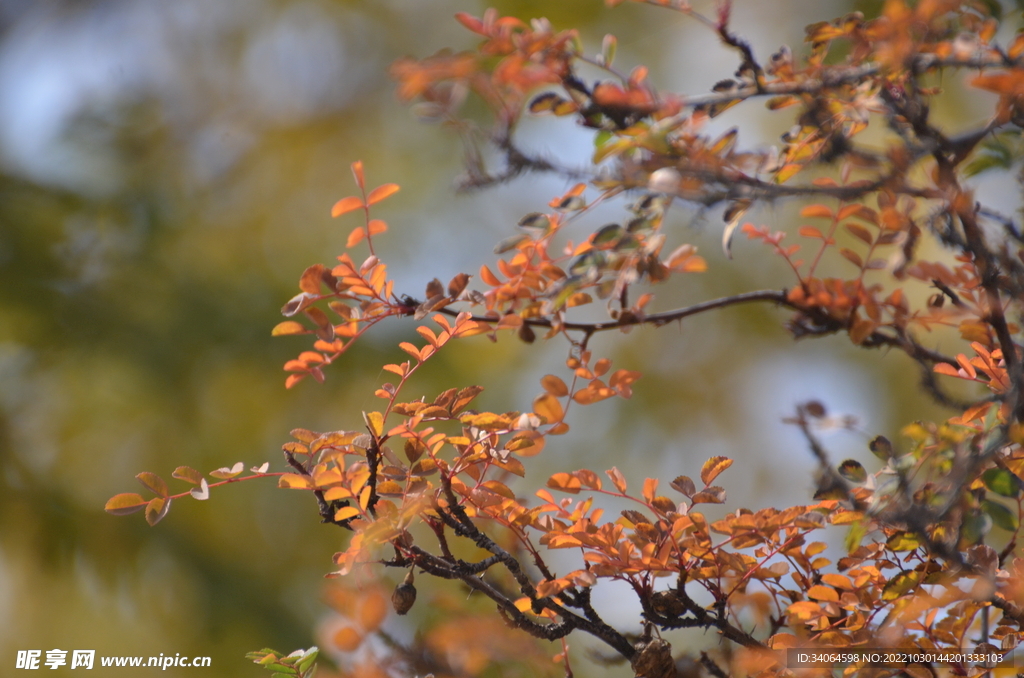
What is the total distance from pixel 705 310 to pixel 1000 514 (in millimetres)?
188

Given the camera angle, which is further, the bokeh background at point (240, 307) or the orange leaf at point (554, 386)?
the bokeh background at point (240, 307)

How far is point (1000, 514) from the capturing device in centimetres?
33

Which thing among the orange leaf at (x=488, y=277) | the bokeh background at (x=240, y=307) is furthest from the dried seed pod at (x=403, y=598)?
the bokeh background at (x=240, y=307)

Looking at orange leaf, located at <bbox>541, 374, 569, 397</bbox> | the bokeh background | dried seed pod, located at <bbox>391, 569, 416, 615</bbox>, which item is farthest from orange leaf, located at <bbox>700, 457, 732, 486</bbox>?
the bokeh background

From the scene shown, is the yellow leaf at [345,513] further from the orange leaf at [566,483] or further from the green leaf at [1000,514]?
the green leaf at [1000,514]

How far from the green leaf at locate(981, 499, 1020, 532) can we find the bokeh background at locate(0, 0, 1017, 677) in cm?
120

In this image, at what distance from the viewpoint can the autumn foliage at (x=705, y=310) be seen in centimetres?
34

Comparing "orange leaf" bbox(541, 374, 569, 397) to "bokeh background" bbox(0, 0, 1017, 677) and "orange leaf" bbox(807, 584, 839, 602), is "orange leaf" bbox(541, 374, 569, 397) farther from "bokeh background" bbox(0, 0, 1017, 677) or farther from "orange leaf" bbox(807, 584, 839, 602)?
"bokeh background" bbox(0, 0, 1017, 677)

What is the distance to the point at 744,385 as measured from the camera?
176cm

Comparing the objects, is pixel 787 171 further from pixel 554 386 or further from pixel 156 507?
pixel 156 507

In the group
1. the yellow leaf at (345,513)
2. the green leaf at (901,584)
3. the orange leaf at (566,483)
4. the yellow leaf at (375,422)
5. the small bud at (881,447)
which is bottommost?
the green leaf at (901,584)

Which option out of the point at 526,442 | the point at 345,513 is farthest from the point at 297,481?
the point at 526,442

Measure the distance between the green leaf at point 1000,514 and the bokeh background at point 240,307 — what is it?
1.20 m

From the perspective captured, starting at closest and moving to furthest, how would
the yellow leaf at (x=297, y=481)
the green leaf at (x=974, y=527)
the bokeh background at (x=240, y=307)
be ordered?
the green leaf at (x=974, y=527), the yellow leaf at (x=297, y=481), the bokeh background at (x=240, y=307)
